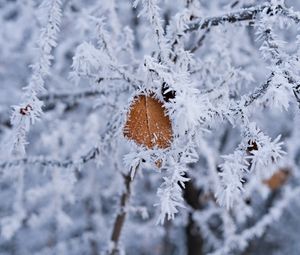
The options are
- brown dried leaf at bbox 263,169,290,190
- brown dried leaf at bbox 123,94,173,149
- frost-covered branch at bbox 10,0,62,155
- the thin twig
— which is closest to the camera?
brown dried leaf at bbox 123,94,173,149

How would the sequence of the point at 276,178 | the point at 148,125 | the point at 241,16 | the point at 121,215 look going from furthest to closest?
the point at 276,178 < the point at 121,215 < the point at 241,16 < the point at 148,125

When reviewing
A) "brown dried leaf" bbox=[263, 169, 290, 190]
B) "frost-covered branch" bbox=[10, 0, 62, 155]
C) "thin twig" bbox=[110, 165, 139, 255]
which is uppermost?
"brown dried leaf" bbox=[263, 169, 290, 190]

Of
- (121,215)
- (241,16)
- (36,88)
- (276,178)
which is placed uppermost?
(276,178)

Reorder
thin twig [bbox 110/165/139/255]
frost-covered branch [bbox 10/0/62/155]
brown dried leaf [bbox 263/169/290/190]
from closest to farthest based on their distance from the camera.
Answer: frost-covered branch [bbox 10/0/62/155] < thin twig [bbox 110/165/139/255] < brown dried leaf [bbox 263/169/290/190]

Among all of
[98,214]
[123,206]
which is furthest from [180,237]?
[123,206]

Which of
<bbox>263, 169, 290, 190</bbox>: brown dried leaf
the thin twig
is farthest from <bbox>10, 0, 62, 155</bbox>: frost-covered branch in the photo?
<bbox>263, 169, 290, 190</bbox>: brown dried leaf

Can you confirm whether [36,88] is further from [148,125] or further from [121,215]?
[121,215]

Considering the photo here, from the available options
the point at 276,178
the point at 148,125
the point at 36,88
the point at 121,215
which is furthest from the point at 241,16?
the point at 276,178

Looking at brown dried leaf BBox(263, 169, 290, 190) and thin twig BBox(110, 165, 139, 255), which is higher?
brown dried leaf BBox(263, 169, 290, 190)

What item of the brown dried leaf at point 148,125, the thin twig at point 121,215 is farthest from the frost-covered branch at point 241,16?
the thin twig at point 121,215

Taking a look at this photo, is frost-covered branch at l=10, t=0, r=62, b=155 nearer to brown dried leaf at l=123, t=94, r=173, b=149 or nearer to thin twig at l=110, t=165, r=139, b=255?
brown dried leaf at l=123, t=94, r=173, b=149
